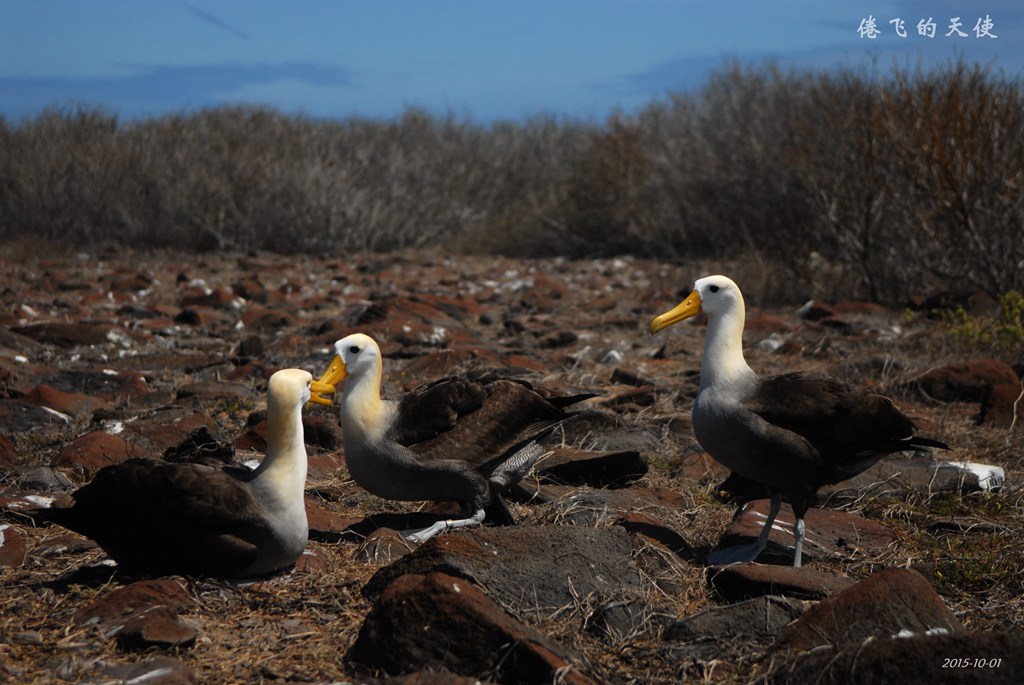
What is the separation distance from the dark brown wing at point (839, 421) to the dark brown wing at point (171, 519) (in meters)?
2.02

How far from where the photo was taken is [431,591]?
3.16 m

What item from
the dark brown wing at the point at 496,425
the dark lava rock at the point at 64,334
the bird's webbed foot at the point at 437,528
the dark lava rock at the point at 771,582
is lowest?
the dark lava rock at the point at 64,334

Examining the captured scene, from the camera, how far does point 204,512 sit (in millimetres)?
3732

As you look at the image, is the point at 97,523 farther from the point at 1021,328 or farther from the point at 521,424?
the point at 1021,328

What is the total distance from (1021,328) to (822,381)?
4371 mm

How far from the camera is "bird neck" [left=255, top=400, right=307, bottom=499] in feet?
12.8

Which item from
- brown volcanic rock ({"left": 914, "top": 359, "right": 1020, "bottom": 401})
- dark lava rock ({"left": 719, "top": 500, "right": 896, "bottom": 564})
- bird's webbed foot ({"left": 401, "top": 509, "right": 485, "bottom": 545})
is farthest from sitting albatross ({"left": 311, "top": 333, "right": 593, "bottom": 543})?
brown volcanic rock ({"left": 914, "top": 359, "right": 1020, "bottom": 401})

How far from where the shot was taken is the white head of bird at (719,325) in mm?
4500

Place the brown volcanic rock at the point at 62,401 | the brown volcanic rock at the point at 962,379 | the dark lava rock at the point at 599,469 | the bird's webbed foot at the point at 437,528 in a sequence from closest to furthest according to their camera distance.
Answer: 1. the bird's webbed foot at the point at 437,528
2. the dark lava rock at the point at 599,469
3. the brown volcanic rock at the point at 62,401
4. the brown volcanic rock at the point at 962,379

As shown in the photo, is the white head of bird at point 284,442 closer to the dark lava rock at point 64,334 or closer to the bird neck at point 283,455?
the bird neck at point 283,455

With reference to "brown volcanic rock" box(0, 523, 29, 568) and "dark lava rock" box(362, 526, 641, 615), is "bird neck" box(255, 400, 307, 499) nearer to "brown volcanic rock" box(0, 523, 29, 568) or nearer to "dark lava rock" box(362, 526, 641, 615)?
"dark lava rock" box(362, 526, 641, 615)

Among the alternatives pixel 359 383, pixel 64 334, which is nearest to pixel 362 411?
pixel 359 383

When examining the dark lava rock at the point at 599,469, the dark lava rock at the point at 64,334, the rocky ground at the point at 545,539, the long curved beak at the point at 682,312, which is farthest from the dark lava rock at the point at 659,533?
the dark lava rock at the point at 64,334

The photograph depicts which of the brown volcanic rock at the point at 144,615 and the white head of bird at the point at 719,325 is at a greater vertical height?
the white head of bird at the point at 719,325
